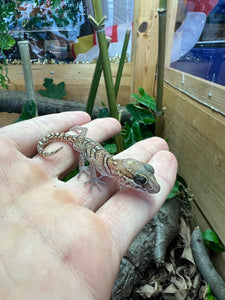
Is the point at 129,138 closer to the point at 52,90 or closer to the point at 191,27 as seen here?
the point at 191,27

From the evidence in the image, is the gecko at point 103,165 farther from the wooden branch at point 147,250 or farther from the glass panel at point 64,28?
the glass panel at point 64,28

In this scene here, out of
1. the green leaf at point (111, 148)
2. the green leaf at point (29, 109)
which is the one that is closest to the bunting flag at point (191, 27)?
the green leaf at point (111, 148)

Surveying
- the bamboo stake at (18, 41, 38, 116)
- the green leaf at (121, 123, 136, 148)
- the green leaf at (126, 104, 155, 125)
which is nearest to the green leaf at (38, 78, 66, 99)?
the bamboo stake at (18, 41, 38, 116)

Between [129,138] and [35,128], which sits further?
Answer: [129,138]

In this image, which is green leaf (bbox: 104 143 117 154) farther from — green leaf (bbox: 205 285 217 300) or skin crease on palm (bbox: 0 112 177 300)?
green leaf (bbox: 205 285 217 300)

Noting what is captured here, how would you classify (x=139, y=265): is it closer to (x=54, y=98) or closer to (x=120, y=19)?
(x=54, y=98)

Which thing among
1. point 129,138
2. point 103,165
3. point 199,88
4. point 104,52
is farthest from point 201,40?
point 103,165
